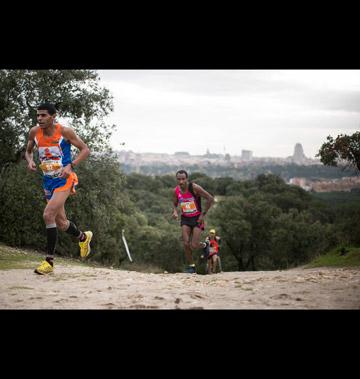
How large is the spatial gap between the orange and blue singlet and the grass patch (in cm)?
706

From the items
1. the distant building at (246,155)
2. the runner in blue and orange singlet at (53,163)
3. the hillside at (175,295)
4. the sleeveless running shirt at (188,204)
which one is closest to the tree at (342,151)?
the sleeveless running shirt at (188,204)

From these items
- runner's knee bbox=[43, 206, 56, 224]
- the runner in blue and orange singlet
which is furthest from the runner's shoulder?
runner's knee bbox=[43, 206, 56, 224]

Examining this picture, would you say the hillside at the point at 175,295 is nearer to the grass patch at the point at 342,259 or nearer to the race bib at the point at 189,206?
the race bib at the point at 189,206

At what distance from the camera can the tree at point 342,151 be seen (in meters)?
13.0

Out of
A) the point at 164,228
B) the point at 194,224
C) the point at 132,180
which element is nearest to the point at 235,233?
the point at 164,228

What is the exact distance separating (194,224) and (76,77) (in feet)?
33.0

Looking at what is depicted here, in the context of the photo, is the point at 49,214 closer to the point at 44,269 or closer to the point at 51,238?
the point at 51,238

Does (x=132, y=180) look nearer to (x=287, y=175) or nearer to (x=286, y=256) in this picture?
(x=287, y=175)

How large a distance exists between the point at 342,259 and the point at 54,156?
7962 mm

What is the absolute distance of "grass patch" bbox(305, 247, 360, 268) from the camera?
440 inches

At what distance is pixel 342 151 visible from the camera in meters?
13.4

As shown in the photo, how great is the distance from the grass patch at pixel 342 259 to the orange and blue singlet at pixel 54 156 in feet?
23.2

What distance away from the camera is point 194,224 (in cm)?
1107

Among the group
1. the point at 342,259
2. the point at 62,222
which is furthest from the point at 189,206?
the point at 342,259
